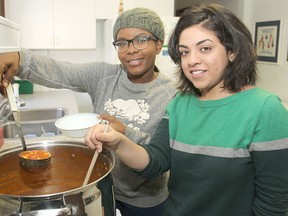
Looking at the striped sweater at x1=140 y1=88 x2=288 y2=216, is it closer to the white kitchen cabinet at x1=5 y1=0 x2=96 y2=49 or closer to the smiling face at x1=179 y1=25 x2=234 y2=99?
the smiling face at x1=179 y1=25 x2=234 y2=99

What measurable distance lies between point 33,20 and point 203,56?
2.36 m

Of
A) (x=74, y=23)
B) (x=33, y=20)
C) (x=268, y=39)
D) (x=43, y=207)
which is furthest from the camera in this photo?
(x=268, y=39)

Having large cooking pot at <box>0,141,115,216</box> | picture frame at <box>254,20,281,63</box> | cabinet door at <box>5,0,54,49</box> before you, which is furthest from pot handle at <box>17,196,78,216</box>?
picture frame at <box>254,20,281,63</box>

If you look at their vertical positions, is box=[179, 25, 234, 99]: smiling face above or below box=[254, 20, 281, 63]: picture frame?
below

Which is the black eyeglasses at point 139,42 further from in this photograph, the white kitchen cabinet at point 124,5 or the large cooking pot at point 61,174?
the white kitchen cabinet at point 124,5

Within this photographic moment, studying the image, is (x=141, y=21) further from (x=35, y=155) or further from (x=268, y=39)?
(x=268, y=39)

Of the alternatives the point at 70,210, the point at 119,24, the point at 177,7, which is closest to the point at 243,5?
the point at 177,7

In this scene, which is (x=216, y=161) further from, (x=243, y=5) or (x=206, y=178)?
(x=243, y=5)

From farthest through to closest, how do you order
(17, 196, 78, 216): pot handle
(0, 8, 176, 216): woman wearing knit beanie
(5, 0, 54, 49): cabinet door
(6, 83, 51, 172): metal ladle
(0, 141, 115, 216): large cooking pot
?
(5, 0, 54, 49): cabinet door
(0, 8, 176, 216): woman wearing knit beanie
(6, 83, 51, 172): metal ladle
(0, 141, 115, 216): large cooking pot
(17, 196, 78, 216): pot handle

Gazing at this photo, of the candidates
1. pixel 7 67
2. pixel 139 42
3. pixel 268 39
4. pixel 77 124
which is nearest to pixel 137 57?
pixel 139 42

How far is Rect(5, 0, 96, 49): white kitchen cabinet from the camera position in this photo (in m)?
2.64

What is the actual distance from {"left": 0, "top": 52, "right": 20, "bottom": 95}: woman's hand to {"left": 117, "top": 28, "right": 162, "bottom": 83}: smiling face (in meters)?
0.38

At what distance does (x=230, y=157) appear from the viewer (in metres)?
0.74

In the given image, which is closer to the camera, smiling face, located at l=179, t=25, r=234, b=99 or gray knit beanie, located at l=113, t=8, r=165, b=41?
smiling face, located at l=179, t=25, r=234, b=99
